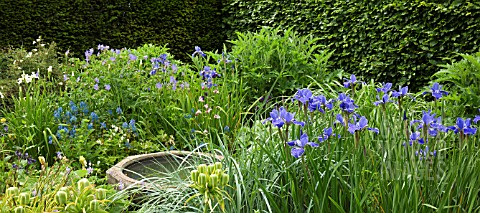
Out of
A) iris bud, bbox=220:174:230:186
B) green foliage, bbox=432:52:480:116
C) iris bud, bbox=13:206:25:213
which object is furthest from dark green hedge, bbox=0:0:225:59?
iris bud, bbox=220:174:230:186

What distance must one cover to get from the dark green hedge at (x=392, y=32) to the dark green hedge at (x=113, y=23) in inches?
75.5

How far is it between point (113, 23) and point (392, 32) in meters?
4.23

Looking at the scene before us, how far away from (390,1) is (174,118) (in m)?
2.92

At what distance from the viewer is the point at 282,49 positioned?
15.3 ft

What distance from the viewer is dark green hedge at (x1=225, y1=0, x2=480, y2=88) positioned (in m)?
4.75

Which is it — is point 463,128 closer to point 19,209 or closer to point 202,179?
point 202,179

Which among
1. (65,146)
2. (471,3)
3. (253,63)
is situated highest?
(471,3)

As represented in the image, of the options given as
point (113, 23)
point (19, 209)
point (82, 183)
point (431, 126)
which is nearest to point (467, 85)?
point (431, 126)

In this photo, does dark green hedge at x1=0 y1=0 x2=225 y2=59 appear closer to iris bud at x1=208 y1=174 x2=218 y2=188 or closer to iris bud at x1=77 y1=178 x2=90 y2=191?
iris bud at x1=77 y1=178 x2=90 y2=191

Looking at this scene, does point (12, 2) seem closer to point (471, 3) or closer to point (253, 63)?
point (253, 63)

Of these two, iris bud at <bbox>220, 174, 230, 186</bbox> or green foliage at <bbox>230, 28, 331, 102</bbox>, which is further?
→ green foliage at <bbox>230, 28, 331, 102</bbox>

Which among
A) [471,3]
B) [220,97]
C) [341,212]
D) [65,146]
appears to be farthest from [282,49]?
[341,212]

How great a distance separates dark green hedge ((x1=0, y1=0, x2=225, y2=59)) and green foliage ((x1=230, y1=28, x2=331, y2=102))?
3.29m

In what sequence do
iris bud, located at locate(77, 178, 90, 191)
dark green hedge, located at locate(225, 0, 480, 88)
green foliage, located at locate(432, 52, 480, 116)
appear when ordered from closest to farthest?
iris bud, located at locate(77, 178, 90, 191) < green foliage, located at locate(432, 52, 480, 116) < dark green hedge, located at locate(225, 0, 480, 88)
